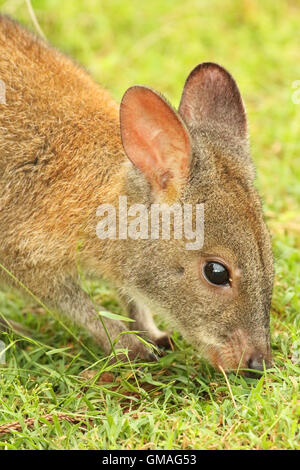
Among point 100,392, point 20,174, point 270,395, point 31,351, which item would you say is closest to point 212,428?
point 270,395

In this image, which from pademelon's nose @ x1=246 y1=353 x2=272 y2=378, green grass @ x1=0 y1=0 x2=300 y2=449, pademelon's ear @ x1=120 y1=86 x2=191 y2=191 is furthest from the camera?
pademelon's ear @ x1=120 y1=86 x2=191 y2=191

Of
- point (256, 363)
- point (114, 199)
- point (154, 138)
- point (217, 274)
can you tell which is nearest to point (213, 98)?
point (154, 138)

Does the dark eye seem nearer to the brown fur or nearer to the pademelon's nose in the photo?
the brown fur

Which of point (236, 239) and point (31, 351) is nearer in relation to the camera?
point (236, 239)

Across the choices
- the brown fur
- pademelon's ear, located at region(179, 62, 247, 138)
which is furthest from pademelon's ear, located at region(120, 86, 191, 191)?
pademelon's ear, located at region(179, 62, 247, 138)

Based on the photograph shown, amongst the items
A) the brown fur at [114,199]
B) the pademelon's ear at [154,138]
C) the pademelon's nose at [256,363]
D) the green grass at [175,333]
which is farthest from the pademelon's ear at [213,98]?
the pademelon's nose at [256,363]

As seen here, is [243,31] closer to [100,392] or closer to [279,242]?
[279,242]
